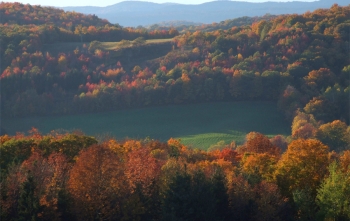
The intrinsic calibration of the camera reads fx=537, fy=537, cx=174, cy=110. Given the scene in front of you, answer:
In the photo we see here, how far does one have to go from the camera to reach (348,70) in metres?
74.1

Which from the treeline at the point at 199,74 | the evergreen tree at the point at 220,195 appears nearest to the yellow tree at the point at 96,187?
the evergreen tree at the point at 220,195

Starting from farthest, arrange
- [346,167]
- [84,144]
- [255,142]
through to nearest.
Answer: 1. [255,142]
2. [84,144]
3. [346,167]

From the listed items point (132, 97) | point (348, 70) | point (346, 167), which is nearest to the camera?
point (346, 167)

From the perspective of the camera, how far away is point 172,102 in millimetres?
69375

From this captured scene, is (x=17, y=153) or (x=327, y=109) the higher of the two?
(x=17, y=153)

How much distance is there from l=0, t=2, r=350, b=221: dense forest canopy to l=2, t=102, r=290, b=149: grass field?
1776 mm

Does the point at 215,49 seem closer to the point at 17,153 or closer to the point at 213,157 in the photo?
the point at 213,157

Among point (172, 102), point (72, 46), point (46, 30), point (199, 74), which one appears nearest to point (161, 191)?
point (172, 102)

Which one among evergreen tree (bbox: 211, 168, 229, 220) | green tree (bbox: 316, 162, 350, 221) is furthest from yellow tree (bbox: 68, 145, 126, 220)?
green tree (bbox: 316, 162, 350, 221)

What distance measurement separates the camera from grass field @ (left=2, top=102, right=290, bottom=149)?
59844mm

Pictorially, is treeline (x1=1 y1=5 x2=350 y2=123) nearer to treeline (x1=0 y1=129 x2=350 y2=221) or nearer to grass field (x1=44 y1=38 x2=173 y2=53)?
grass field (x1=44 y1=38 x2=173 y2=53)

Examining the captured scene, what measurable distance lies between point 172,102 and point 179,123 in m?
6.78

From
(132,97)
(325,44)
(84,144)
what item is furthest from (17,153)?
(325,44)

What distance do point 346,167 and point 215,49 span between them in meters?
55.8
